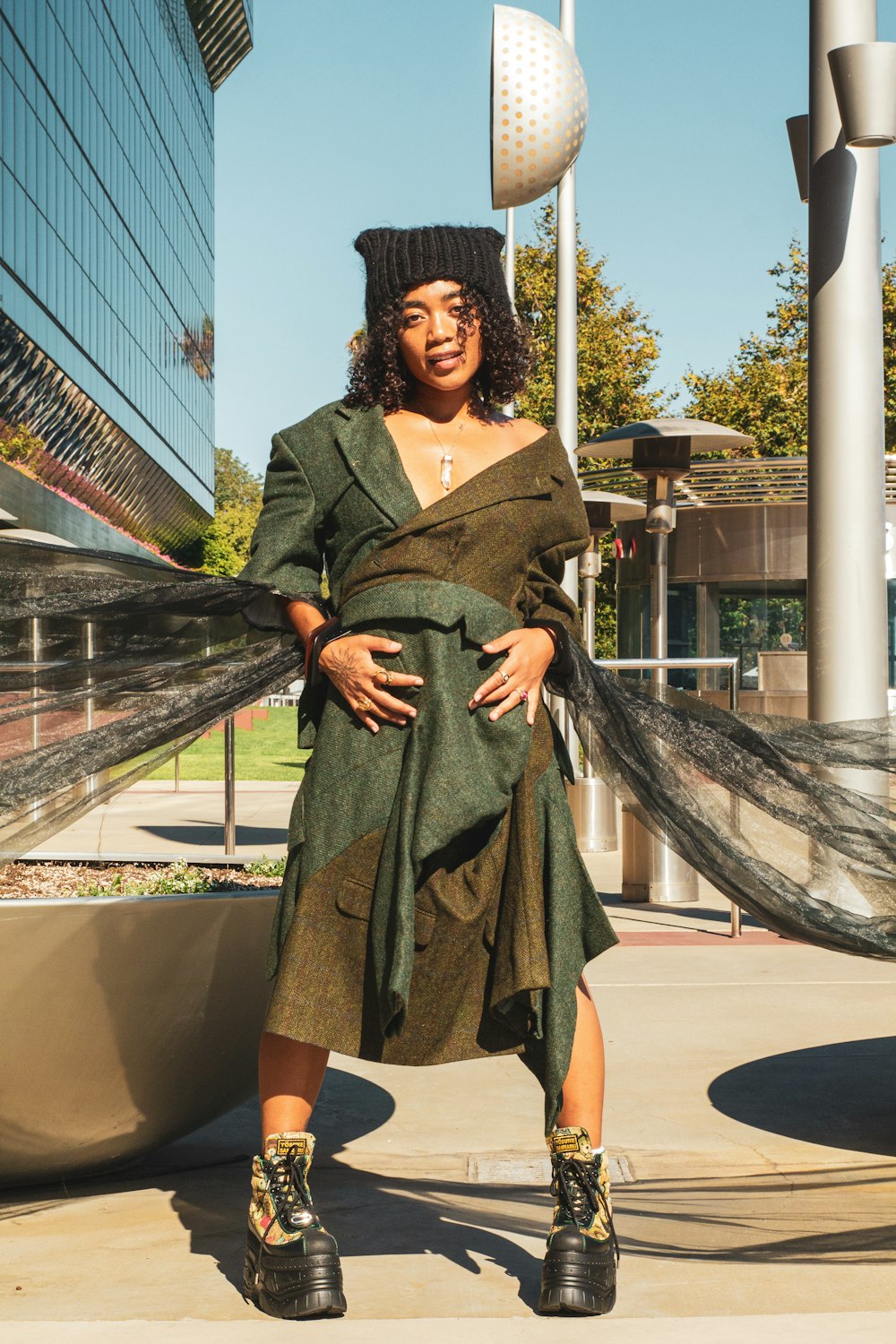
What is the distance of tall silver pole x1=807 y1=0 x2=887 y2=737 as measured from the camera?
546 cm

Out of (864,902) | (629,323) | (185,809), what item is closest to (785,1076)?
(864,902)

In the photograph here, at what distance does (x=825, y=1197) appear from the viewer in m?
3.31

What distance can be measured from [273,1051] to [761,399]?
92.5 ft

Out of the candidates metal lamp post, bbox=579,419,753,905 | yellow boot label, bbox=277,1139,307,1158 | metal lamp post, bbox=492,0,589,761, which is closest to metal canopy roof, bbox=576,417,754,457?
metal lamp post, bbox=579,419,753,905

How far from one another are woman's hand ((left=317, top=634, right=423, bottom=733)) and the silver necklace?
34 centimetres

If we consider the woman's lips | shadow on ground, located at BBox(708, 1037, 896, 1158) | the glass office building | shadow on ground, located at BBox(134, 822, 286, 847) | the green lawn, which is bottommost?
the green lawn

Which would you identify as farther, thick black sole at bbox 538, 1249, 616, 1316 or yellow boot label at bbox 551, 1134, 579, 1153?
yellow boot label at bbox 551, 1134, 579, 1153

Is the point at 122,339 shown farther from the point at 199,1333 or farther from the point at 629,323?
the point at 199,1333

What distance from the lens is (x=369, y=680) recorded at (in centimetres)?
264

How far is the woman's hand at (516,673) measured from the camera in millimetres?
2637

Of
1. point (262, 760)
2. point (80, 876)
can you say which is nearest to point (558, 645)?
point (80, 876)

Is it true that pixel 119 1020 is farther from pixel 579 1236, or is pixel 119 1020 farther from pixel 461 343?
pixel 461 343

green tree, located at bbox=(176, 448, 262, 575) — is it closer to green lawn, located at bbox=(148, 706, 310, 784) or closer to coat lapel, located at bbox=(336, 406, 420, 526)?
green lawn, located at bbox=(148, 706, 310, 784)

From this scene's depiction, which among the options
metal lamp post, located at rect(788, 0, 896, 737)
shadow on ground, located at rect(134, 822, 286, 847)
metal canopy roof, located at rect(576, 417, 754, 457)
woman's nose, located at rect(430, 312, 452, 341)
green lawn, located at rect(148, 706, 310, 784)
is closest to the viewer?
woman's nose, located at rect(430, 312, 452, 341)
